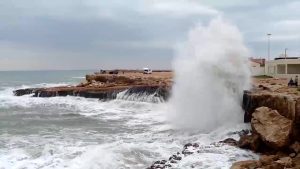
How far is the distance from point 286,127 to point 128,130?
7.13 meters

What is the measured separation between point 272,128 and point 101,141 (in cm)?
597

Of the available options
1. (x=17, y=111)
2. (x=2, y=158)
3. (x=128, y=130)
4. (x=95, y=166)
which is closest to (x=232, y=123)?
(x=128, y=130)

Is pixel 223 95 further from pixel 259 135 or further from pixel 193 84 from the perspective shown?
pixel 259 135

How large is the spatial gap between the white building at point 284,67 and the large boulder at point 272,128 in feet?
62.7

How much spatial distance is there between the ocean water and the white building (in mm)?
13520

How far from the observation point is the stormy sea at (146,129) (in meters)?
12.5

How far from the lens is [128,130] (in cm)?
1805

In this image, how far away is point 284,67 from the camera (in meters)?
35.1

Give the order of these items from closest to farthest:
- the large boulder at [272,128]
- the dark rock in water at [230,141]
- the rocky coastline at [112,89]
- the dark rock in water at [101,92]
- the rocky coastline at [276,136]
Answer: the rocky coastline at [276,136] → the large boulder at [272,128] → the dark rock in water at [230,141] → the dark rock in water at [101,92] → the rocky coastline at [112,89]

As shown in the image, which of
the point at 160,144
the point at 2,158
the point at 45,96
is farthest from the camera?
the point at 45,96

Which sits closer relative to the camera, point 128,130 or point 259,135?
point 259,135

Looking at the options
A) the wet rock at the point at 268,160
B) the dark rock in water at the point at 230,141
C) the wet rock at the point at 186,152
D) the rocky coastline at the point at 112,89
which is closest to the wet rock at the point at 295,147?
the wet rock at the point at 268,160

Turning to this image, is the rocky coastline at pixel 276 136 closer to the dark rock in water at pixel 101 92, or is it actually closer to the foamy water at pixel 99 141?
the foamy water at pixel 99 141

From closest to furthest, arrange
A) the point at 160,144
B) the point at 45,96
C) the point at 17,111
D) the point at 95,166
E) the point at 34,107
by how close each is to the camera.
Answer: the point at 95,166 → the point at 160,144 → the point at 17,111 → the point at 34,107 → the point at 45,96
